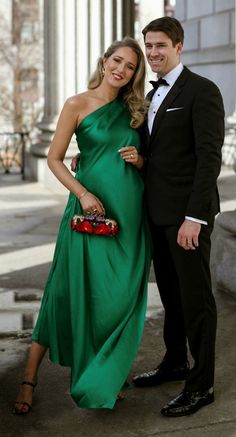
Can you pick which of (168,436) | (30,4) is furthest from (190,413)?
(30,4)

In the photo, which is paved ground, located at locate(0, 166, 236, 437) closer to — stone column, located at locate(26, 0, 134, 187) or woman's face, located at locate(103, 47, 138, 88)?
woman's face, located at locate(103, 47, 138, 88)

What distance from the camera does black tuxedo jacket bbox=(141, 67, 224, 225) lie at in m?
4.39

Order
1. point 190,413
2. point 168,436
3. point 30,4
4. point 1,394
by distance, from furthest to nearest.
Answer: point 30,4
point 1,394
point 190,413
point 168,436

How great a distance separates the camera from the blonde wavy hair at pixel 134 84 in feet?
15.1

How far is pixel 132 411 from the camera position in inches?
188

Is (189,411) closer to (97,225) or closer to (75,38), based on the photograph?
(97,225)

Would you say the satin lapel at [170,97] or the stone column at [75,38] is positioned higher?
the satin lapel at [170,97]

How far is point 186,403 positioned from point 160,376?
528 millimetres

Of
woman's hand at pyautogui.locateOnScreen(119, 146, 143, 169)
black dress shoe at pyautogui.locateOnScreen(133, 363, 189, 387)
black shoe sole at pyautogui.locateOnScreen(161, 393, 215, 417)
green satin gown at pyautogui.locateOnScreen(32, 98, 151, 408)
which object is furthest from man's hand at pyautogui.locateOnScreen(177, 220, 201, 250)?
→ black dress shoe at pyautogui.locateOnScreen(133, 363, 189, 387)

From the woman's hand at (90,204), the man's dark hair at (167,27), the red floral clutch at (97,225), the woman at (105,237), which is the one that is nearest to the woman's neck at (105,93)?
the woman at (105,237)

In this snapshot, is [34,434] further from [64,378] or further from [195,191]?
[195,191]

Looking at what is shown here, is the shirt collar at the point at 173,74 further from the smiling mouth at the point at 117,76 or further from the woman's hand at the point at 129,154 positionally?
the woman's hand at the point at 129,154

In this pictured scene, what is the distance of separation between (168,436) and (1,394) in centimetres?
118

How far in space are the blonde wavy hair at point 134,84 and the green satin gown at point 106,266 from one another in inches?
2.2
